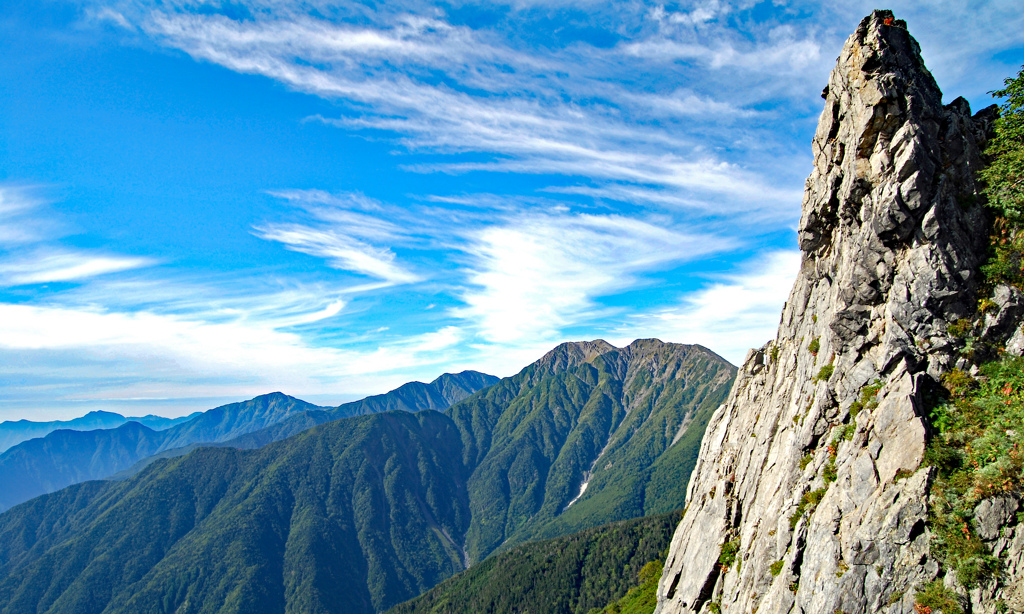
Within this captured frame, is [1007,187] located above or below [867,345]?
above

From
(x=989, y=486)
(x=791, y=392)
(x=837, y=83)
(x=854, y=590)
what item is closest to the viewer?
(x=989, y=486)

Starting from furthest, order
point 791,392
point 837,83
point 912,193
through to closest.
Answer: point 791,392, point 837,83, point 912,193

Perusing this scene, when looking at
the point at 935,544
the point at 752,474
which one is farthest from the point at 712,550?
the point at 935,544

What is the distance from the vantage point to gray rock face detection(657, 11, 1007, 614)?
26266 millimetres

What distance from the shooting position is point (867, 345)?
30.5 meters

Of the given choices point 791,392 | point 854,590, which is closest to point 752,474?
point 791,392

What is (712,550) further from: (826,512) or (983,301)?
(983,301)

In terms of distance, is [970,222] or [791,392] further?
[791,392]

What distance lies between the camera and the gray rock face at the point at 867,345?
26266mm

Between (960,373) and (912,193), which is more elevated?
(912,193)

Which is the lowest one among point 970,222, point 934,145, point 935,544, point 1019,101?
point 935,544

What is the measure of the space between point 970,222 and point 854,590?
838 inches

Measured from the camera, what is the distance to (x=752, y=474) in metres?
38.2

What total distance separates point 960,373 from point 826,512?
1020 centimetres
